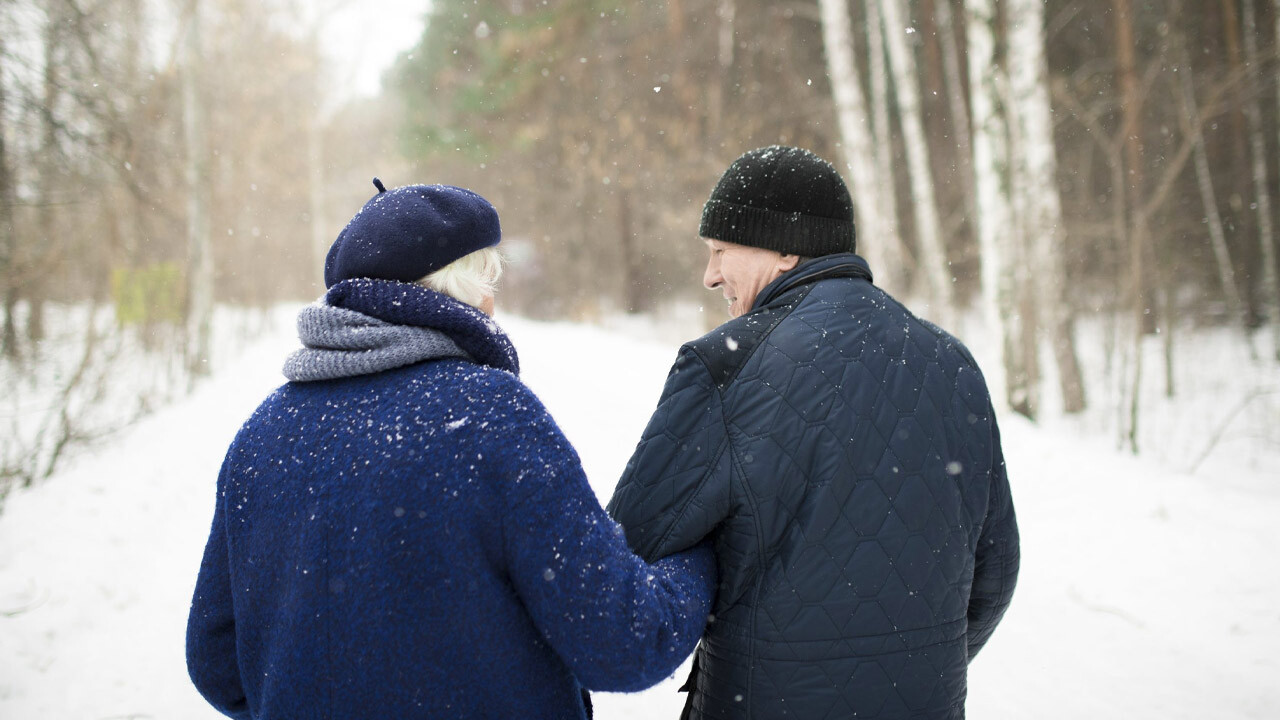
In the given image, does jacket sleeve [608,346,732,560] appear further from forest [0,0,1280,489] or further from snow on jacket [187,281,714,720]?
forest [0,0,1280,489]

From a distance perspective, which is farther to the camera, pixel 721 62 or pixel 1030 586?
pixel 721 62

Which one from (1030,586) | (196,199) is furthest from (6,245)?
(1030,586)

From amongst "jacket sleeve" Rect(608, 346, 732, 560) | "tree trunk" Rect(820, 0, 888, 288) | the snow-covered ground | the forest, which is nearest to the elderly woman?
"jacket sleeve" Rect(608, 346, 732, 560)

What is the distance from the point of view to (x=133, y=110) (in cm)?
767

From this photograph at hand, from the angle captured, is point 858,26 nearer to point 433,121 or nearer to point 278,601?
point 433,121

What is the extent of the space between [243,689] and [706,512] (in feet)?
3.22

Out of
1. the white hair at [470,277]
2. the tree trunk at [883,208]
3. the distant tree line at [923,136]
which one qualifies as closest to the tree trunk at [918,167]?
the distant tree line at [923,136]

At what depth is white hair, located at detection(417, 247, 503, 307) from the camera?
1.42 m

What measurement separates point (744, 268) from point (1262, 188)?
1380cm

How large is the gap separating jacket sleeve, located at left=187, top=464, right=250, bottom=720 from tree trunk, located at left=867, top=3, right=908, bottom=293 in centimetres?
783

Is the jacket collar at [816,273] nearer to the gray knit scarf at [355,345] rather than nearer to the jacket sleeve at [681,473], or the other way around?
the jacket sleeve at [681,473]

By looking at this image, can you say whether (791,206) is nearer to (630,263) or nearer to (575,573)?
(575,573)

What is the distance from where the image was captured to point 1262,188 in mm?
11438

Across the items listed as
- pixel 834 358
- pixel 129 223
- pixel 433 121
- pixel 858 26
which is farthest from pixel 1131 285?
pixel 433 121
